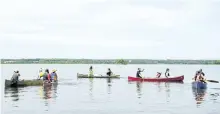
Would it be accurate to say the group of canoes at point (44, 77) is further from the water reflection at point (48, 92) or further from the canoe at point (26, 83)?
the water reflection at point (48, 92)

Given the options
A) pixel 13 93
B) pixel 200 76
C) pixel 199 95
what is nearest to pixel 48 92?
pixel 13 93

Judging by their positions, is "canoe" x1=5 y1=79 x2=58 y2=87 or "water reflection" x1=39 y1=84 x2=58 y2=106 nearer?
"water reflection" x1=39 y1=84 x2=58 y2=106

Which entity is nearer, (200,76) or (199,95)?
(199,95)

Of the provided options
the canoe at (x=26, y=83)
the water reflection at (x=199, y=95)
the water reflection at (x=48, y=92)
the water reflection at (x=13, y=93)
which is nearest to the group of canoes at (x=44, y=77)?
the canoe at (x=26, y=83)

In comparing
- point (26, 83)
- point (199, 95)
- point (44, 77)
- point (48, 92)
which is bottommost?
point (199, 95)

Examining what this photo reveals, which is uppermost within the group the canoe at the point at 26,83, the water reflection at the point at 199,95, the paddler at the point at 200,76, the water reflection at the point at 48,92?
the paddler at the point at 200,76

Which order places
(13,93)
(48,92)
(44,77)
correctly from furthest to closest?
1. (44,77)
2. (48,92)
3. (13,93)

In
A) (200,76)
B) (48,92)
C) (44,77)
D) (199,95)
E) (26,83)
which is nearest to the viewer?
(199,95)

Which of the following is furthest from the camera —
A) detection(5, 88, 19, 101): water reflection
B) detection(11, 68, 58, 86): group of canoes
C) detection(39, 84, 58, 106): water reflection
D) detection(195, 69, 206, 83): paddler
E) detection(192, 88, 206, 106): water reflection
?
detection(195, 69, 206, 83): paddler

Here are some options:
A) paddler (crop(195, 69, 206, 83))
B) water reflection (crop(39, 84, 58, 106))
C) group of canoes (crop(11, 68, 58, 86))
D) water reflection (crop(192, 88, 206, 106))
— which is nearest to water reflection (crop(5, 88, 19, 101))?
group of canoes (crop(11, 68, 58, 86))

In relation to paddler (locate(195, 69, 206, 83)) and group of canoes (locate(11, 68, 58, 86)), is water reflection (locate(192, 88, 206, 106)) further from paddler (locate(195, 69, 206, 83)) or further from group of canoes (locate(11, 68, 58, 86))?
group of canoes (locate(11, 68, 58, 86))

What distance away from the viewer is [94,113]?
1054 inches

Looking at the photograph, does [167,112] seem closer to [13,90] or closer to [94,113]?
[94,113]

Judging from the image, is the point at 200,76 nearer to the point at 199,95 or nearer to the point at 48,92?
the point at 199,95
